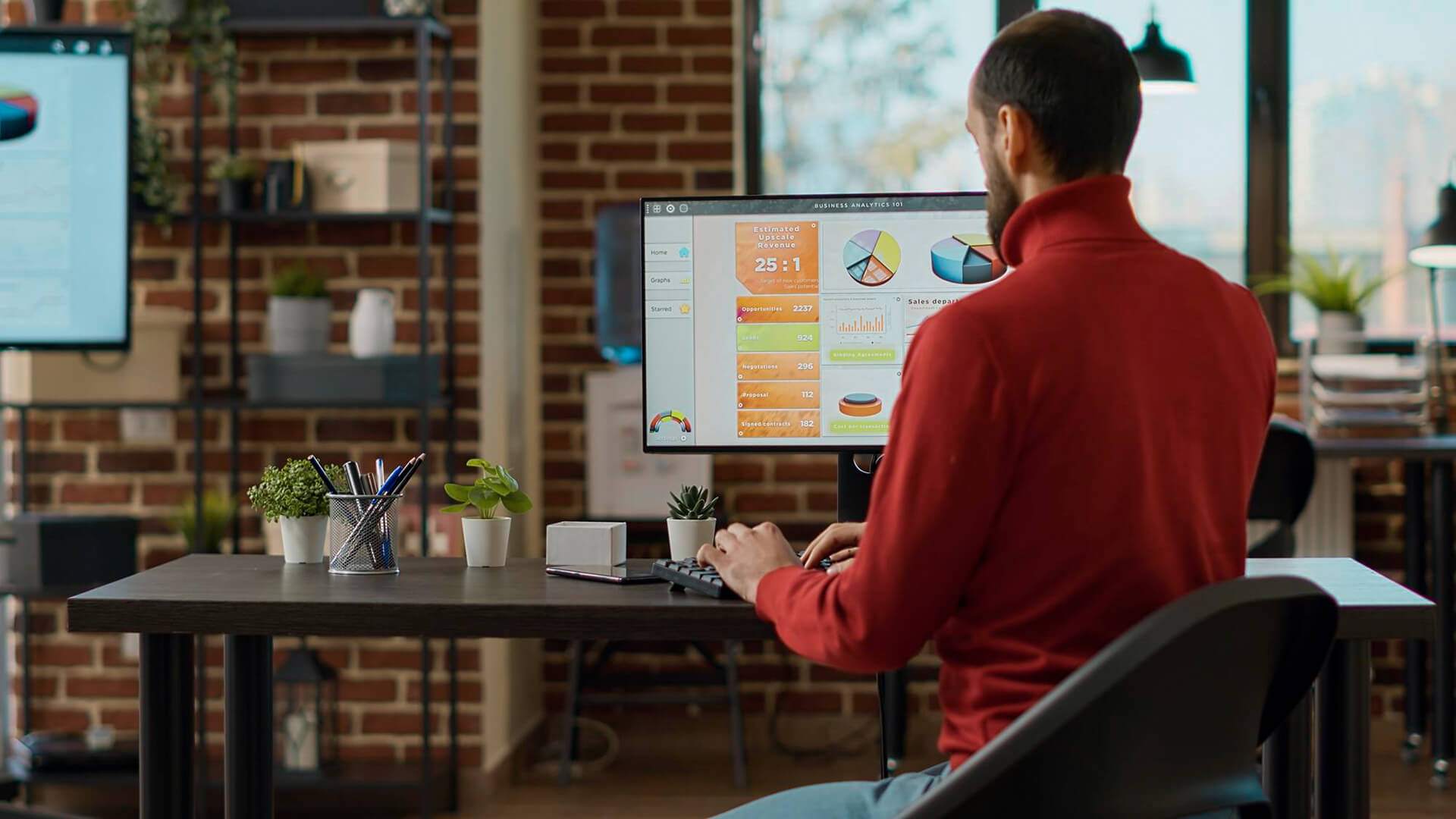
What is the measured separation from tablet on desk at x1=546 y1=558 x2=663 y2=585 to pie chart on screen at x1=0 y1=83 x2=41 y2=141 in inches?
72.3

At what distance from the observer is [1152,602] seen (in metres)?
1.11

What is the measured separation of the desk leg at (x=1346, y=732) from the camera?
1.50m

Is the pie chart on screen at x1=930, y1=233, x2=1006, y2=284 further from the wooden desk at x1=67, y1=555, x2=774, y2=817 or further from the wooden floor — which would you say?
the wooden floor

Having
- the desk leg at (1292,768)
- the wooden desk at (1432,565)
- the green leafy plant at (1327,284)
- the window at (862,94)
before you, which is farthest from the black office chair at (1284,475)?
the window at (862,94)

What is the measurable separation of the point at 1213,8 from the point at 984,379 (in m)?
3.23

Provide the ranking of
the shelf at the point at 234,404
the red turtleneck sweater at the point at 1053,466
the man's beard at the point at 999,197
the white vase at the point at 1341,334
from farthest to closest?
the white vase at the point at 1341,334 → the shelf at the point at 234,404 → the man's beard at the point at 999,197 → the red turtleneck sweater at the point at 1053,466

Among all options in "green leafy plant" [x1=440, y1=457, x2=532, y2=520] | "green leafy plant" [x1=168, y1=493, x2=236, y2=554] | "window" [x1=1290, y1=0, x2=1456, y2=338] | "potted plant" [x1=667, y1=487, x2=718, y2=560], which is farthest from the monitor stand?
"window" [x1=1290, y1=0, x2=1456, y2=338]

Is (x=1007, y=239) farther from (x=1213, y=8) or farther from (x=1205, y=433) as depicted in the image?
(x=1213, y=8)

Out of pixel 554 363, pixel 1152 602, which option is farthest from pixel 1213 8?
pixel 1152 602

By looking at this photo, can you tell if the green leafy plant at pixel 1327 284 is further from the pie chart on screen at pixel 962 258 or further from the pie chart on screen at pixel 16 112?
the pie chart on screen at pixel 16 112

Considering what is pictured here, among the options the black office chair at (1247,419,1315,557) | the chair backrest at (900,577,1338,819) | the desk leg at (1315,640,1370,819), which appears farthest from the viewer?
the black office chair at (1247,419,1315,557)

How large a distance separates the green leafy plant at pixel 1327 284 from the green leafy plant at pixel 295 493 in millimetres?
2829

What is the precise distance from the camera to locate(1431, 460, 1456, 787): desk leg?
3.27 metres

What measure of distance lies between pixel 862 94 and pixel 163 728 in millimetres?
2891
